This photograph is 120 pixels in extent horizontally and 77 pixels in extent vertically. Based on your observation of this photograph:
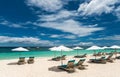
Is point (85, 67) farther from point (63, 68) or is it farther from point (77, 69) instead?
point (63, 68)

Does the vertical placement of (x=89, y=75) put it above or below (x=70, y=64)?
below

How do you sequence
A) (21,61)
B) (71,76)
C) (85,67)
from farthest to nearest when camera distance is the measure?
(21,61) → (85,67) → (71,76)

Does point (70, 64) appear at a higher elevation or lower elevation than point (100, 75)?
higher

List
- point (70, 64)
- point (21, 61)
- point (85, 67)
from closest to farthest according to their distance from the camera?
point (70, 64) < point (85, 67) < point (21, 61)

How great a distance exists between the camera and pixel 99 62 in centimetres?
1489

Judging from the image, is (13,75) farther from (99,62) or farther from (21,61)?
(99,62)

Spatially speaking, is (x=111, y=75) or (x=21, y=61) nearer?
(x=111, y=75)

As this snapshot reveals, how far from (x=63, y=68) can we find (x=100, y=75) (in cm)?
276

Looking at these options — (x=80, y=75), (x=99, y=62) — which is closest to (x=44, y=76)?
(x=80, y=75)

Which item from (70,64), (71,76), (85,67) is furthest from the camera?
(85,67)

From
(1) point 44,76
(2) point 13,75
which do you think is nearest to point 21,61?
(2) point 13,75

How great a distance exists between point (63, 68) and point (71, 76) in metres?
1.87

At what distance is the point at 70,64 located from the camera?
35.2ft

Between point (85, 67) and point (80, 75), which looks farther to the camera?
point (85, 67)
